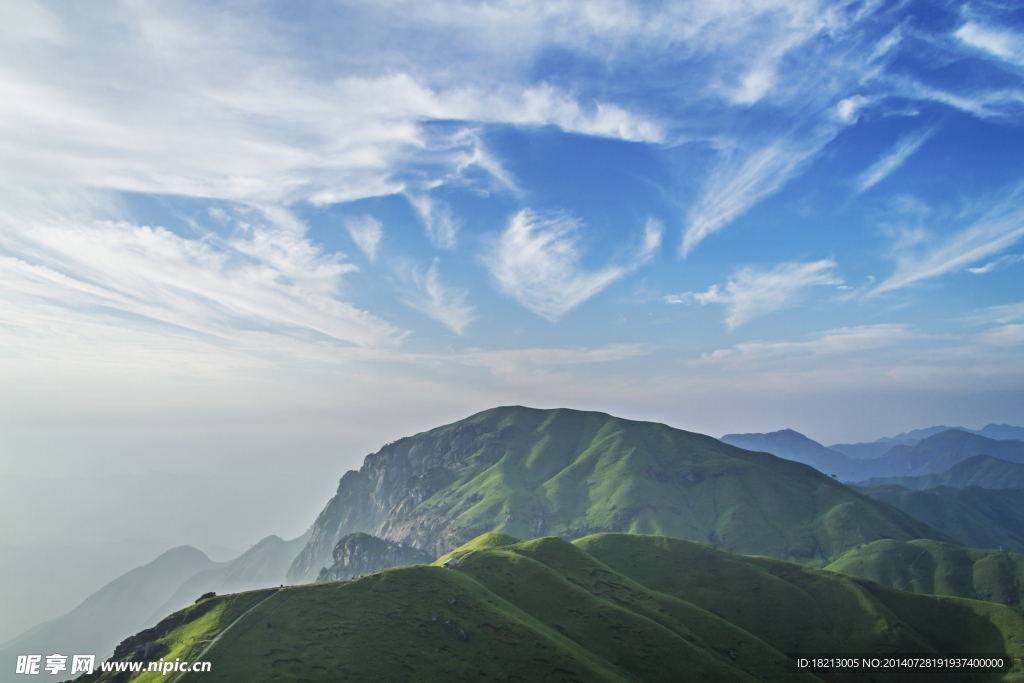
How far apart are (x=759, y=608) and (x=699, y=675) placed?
80.3 m

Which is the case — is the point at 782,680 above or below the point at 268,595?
below

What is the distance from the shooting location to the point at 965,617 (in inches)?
7741

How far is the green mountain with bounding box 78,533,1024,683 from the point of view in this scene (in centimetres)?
10906

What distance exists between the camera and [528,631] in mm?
131000

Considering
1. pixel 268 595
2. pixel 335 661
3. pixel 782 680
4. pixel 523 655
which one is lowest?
pixel 782 680

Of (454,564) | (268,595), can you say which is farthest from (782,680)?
(268,595)

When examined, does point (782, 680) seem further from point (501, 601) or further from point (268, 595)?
point (268, 595)

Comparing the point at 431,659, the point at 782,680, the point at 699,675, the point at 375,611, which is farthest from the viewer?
the point at 782,680

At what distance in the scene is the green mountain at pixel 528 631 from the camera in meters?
109

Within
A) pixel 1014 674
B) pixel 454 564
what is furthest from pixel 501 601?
pixel 1014 674

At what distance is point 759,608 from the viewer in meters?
200

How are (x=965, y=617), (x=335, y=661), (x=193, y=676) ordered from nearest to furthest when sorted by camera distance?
(x=193, y=676)
(x=335, y=661)
(x=965, y=617)

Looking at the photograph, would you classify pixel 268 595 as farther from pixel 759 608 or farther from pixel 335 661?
pixel 759 608

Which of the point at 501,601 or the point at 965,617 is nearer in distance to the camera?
the point at 501,601
